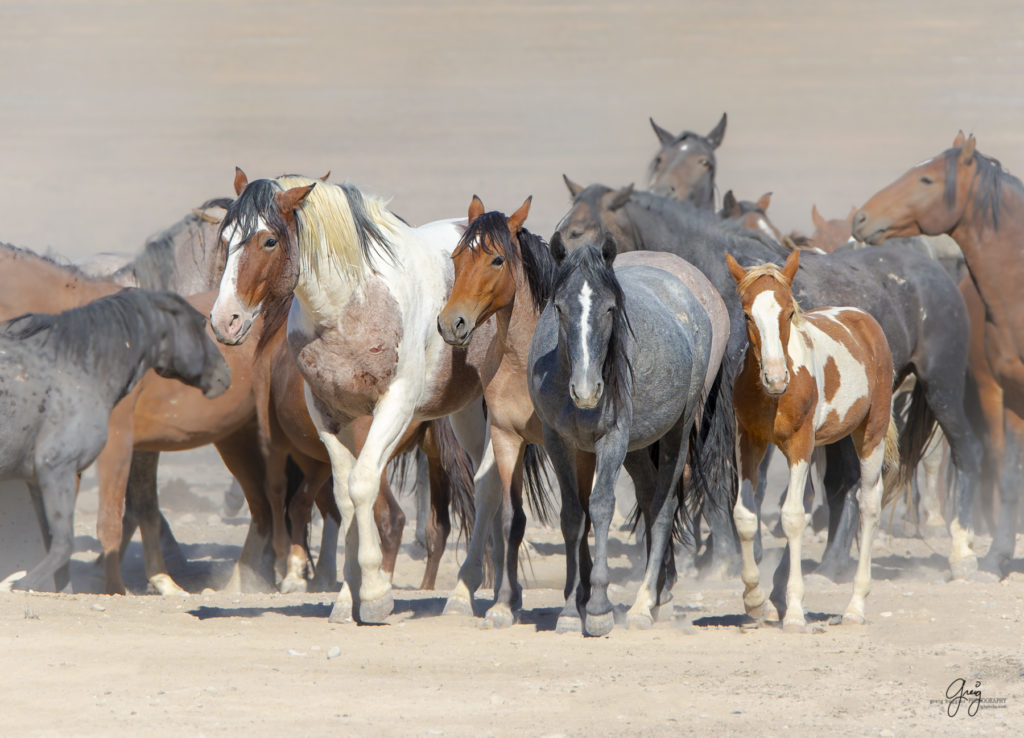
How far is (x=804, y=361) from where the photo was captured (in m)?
6.40

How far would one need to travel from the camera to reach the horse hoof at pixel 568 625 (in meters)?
6.29

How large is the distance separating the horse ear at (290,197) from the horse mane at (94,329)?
1.91m

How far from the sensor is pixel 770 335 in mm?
6168

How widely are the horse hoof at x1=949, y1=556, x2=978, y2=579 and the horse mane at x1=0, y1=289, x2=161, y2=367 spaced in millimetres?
5030

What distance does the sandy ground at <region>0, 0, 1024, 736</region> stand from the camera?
5.04m

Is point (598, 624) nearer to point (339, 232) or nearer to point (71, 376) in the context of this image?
point (339, 232)

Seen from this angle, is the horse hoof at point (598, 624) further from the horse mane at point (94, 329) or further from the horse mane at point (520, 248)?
the horse mane at point (94, 329)

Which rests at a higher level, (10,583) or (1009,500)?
(1009,500)

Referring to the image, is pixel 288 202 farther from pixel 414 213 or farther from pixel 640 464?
pixel 414 213

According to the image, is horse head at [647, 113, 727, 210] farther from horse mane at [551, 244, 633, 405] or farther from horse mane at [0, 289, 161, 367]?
horse mane at [551, 244, 633, 405]
